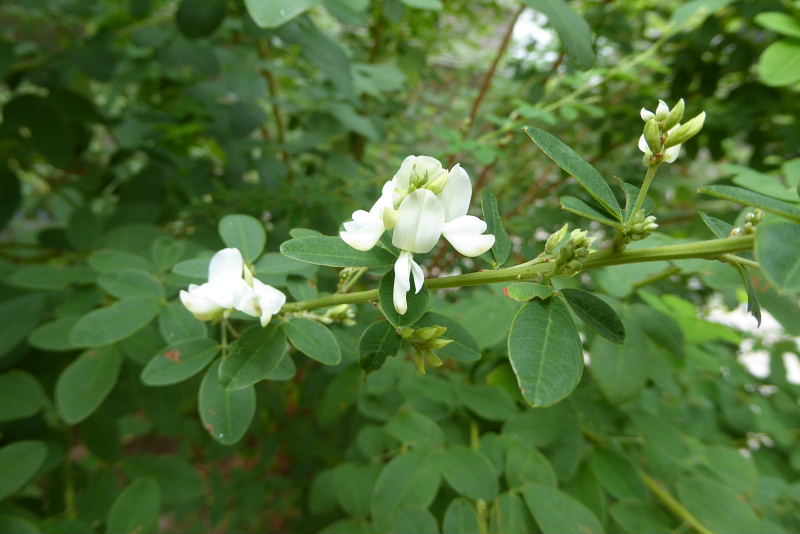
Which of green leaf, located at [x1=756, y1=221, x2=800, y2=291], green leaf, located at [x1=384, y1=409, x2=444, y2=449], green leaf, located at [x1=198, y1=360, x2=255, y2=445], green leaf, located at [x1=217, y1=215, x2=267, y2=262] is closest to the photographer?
green leaf, located at [x1=756, y1=221, x2=800, y2=291]

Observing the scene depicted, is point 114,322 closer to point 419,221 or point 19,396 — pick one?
point 19,396

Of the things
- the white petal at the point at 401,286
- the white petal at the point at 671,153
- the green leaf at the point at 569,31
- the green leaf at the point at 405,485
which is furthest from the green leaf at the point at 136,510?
the green leaf at the point at 569,31

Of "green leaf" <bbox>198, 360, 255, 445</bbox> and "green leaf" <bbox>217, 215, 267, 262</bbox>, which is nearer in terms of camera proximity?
"green leaf" <bbox>198, 360, 255, 445</bbox>

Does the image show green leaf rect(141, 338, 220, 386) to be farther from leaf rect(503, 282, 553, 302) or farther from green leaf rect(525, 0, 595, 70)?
green leaf rect(525, 0, 595, 70)

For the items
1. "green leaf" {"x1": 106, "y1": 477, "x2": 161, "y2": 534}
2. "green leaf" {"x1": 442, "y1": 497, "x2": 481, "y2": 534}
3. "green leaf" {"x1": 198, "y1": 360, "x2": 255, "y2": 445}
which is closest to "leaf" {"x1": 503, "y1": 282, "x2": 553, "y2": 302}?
"green leaf" {"x1": 198, "y1": 360, "x2": 255, "y2": 445}

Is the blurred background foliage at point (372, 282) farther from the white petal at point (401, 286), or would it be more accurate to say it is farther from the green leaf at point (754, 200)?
the green leaf at point (754, 200)

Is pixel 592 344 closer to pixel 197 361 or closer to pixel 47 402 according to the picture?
pixel 197 361

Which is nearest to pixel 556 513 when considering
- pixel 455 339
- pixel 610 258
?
pixel 455 339
